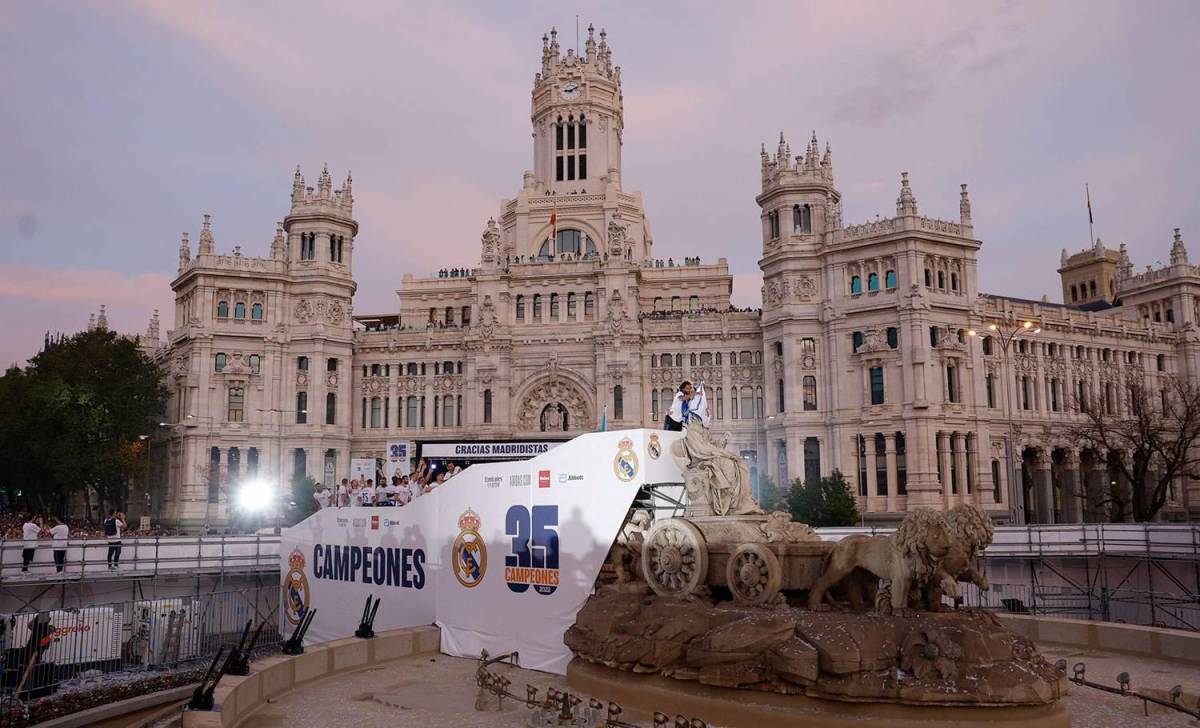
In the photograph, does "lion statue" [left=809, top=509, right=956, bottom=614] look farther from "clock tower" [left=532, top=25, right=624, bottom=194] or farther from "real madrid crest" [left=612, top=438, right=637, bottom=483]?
"clock tower" [left=532, top=25, right=624, bottom=194]

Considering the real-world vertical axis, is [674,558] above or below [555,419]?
below

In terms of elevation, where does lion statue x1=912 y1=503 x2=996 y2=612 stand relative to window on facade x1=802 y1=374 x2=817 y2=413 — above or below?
below

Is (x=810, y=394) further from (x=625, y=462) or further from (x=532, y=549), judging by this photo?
(x=625, y=462)

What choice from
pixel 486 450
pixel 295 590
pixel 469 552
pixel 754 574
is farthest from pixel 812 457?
pixel 754 574

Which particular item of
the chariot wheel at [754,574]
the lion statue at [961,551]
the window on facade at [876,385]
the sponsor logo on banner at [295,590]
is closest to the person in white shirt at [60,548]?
the sponsor logo on banner at [295,590]

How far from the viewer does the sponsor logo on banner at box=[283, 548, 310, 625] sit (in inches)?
1254

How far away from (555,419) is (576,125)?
110 ft

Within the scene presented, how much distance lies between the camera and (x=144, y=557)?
35.9 meters

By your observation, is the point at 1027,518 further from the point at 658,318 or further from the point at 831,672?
the point at 831,672

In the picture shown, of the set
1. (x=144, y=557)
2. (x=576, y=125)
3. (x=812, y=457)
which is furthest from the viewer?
(x=576, y=125)

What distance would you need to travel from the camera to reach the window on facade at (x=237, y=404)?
7400 cm

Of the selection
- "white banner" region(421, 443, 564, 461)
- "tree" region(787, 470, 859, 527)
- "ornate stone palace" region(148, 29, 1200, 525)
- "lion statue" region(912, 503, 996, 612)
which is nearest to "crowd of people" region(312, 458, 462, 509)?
"white banner" region(421, 443, 564, 461)

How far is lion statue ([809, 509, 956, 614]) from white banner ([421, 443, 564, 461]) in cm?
1312

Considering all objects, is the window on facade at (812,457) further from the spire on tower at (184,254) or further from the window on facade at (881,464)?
the spire on tower at (184,254)
